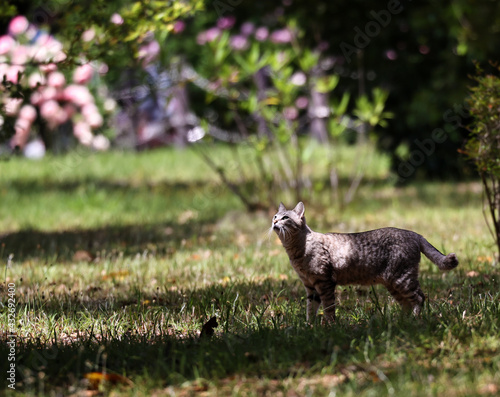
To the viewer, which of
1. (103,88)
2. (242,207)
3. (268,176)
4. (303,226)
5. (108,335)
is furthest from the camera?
(103,88)

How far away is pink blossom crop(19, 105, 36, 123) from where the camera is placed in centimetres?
1275

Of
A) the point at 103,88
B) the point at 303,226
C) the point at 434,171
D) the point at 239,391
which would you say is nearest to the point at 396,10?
the point at 434,171

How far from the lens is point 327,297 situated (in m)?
3.79

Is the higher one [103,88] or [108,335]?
[103,88]

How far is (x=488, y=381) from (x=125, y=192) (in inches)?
325

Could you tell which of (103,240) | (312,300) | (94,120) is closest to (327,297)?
(312,300)

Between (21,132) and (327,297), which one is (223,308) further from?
(21,132)

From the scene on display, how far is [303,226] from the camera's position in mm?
3986

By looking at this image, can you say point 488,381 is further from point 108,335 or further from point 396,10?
point 396,10

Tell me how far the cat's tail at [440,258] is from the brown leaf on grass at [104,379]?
184 cm

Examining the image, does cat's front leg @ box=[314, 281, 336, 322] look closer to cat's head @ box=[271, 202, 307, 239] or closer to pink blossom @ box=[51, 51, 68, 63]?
cat's head @ box=[271, 202, 307, 239]

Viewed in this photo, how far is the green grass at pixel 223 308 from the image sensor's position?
2.91 meters

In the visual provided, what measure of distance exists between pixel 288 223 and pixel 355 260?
0.44 meters

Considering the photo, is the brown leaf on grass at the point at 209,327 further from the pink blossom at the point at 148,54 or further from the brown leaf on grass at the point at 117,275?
the pink blossom at the point at 148,54
